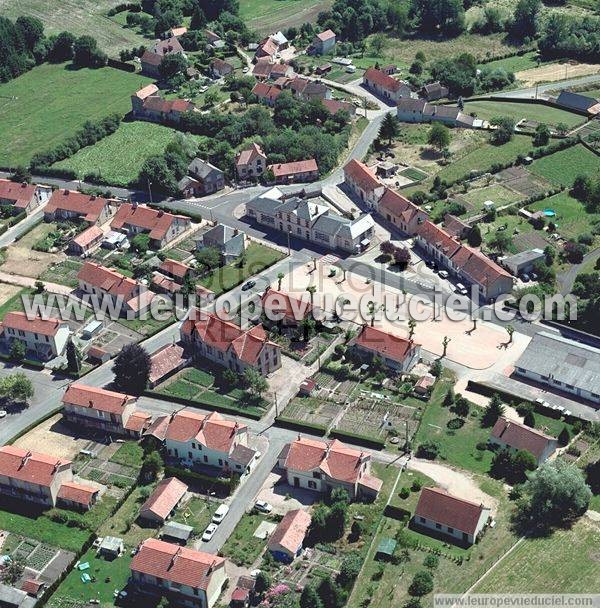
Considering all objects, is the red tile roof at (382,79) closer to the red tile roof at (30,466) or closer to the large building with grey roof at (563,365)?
the large building with grey roof at (563,365)

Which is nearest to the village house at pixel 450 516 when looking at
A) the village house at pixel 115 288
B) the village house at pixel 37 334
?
the village house at pixel 115 288

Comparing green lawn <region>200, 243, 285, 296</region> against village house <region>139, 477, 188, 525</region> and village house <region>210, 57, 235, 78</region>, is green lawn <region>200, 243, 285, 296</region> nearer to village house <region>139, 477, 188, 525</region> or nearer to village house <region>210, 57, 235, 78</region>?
village house <region>139, 477, 188, 525</region>

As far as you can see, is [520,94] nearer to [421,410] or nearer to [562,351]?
[562,351]

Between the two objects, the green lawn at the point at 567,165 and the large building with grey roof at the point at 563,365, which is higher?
the green lawn at the point at 567,165

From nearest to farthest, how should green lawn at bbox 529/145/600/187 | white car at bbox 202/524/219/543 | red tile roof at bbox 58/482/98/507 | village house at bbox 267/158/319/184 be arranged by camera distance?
1. white car at bbox 202/524/219/543
2. red tile roof at bbox 58/482/98/507
3. green lawn at bbox 529/145/600/187
4. village house at bbox 267/158/319/184

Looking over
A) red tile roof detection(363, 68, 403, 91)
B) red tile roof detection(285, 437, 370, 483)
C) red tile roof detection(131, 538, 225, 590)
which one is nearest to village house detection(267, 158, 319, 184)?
red tile roof detection(363, 68, 403, 91)

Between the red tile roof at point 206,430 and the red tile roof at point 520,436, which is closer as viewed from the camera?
the red tile roof at point 520,436

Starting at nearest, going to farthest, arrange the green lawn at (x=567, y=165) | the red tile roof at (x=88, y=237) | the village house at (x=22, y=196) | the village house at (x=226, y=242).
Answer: the village house at (x=226, y=242) → the red tile roof at (x=88, y=237) → the village house at (x=22, y=196) → the green lawn at (x=567, y=165)
